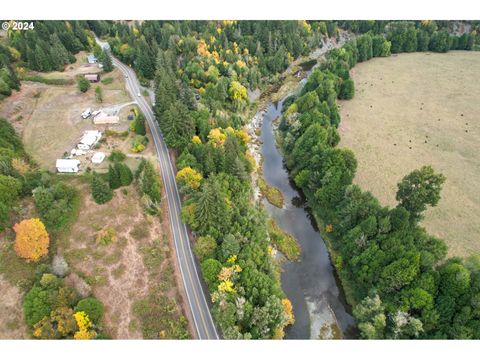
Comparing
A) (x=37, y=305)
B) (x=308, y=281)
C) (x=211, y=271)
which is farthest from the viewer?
(x=308, y=281)

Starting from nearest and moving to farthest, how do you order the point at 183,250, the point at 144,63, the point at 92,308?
1. the point at 92,308
2. the point at 183,250
3. the point at 144,63

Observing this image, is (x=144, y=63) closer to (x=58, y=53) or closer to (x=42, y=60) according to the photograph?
(x=58, y=53)

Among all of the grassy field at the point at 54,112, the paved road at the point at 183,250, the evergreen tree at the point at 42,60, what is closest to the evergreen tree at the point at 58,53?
the evergreen tree at the point at 42,60

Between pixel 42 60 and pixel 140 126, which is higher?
pixel 42 60

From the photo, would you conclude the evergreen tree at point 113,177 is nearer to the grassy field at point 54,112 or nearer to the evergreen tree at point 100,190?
the evergreen tree at point 100,190

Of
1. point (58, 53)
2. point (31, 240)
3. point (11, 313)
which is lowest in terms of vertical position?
point (11, 313)

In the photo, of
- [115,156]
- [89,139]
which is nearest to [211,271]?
[115,156]

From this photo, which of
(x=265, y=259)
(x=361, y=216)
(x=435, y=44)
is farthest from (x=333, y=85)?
(x=435, y=44)

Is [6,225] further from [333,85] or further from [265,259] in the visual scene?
[333,85]
